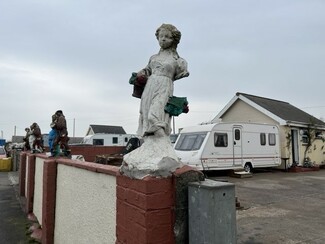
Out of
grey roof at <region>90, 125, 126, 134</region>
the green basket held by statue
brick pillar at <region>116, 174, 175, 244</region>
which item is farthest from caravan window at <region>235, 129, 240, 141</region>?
grey roof at <region>90, 125, 126, 134</region>

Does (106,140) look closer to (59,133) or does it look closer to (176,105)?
(59,133)

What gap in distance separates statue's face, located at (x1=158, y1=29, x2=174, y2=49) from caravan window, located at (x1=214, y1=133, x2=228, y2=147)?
38.2 feet

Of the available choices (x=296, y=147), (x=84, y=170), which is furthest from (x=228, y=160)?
(x=84, y=170)

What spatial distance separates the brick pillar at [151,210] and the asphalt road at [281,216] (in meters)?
2.93

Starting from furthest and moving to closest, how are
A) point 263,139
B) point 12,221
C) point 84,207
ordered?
1. point 263,139
2. point 12,221
3. point 84,207

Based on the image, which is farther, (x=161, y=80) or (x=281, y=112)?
(x=281, y=112)

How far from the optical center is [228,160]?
14.5 m

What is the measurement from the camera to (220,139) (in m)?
14.3

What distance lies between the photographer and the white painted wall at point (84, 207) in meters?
3.08

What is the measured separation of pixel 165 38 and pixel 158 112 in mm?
672

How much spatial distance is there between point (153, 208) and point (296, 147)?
1879cm

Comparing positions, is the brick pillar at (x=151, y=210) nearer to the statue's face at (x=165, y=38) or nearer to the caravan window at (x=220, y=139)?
the statue's face at (x=165, y=38)

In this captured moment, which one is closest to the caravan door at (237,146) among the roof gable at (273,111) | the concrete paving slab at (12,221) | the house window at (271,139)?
the house window at (271,139)

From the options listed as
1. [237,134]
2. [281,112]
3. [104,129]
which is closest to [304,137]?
[281,112]
